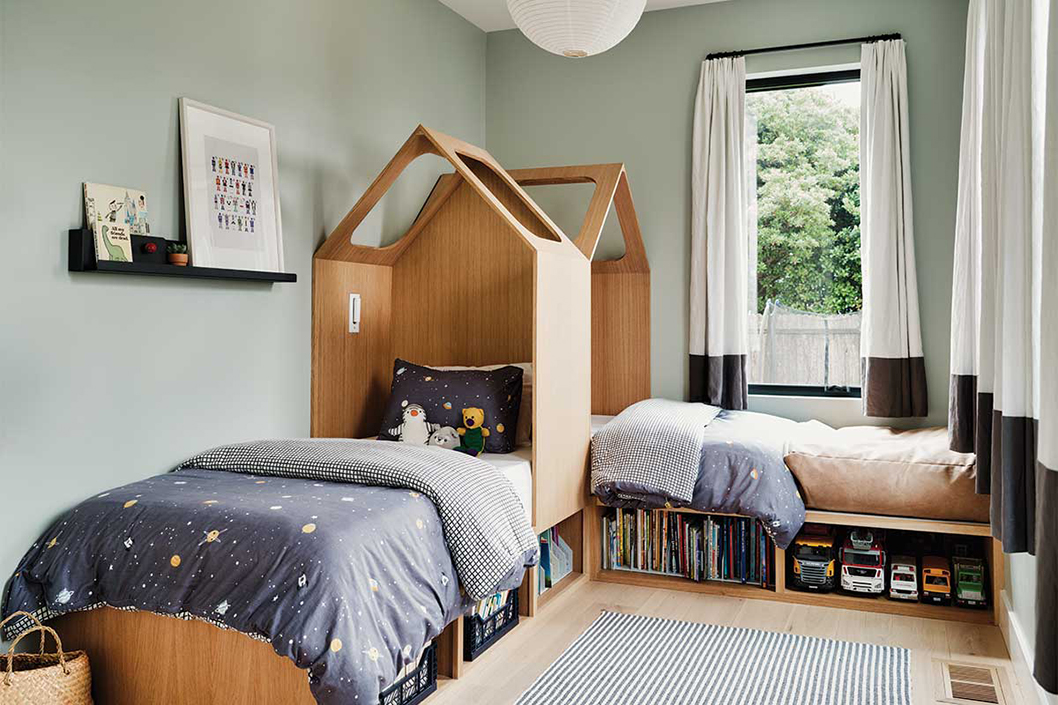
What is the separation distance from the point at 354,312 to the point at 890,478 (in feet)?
7.04

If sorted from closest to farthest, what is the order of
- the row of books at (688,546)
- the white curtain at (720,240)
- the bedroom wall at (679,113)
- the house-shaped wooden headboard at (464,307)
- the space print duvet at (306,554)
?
the space print duvet at (306,554), the house-shaped wooden headboard at (464,307), the row of books at (688,546), the bedroom wall at (679,113), the white curtain at (720,240)

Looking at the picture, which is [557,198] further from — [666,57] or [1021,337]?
[1021,337]

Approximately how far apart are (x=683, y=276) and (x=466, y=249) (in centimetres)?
108

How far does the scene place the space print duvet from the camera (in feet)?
5.78

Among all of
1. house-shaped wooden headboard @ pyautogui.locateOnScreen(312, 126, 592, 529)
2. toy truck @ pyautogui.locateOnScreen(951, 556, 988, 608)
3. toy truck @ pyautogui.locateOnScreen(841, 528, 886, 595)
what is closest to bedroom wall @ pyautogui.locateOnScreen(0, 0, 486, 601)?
house-shaped wooden headboard @ pyautogui.locateOnScreen(312, 126, 592, 529)

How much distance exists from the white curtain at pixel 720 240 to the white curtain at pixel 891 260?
55 cm

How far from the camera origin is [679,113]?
4.12 metres

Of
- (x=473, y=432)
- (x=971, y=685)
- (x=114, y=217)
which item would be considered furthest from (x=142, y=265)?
(x=971, y=685)

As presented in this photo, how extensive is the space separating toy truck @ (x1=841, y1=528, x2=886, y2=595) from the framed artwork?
2.37m

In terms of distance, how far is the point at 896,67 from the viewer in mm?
3658

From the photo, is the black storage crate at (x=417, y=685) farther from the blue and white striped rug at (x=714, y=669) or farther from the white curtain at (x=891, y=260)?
the white curtain at (x=891, y=260)

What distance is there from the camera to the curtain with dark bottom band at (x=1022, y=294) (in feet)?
4.49

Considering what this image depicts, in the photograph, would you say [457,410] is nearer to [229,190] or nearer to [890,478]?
[229,190]

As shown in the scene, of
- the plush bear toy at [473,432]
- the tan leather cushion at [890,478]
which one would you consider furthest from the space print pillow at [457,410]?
the tan leather cushion at [890,478]
